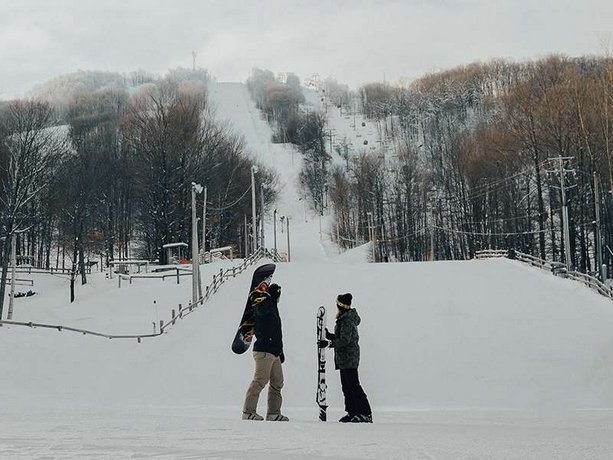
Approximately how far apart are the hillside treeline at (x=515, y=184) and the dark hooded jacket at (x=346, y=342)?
107 feet

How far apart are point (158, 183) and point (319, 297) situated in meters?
37.7

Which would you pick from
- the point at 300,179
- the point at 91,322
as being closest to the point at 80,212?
the point at 91,322

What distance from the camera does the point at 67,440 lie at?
21.4 ft

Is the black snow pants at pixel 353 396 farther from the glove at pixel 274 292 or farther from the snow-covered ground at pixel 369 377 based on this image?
the glove at pixel 274 292

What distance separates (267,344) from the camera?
9312mm

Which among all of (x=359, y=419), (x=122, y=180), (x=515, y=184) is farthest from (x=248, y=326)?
(x=122, y=180)

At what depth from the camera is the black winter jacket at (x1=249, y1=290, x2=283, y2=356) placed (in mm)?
9320

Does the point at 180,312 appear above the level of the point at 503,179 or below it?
below

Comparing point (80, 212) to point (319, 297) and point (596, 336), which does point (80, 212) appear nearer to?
point (319, 297)

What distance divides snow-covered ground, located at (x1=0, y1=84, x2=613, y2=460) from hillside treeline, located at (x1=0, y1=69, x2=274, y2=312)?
14.1 metres

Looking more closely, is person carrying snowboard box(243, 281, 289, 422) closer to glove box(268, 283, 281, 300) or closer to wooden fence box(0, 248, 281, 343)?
glove box(268, 283, 281, 300)

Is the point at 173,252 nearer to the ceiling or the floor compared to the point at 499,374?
nearer to the ceiling

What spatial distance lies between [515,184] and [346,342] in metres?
63.5

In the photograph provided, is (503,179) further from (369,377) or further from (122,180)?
(369,377)
